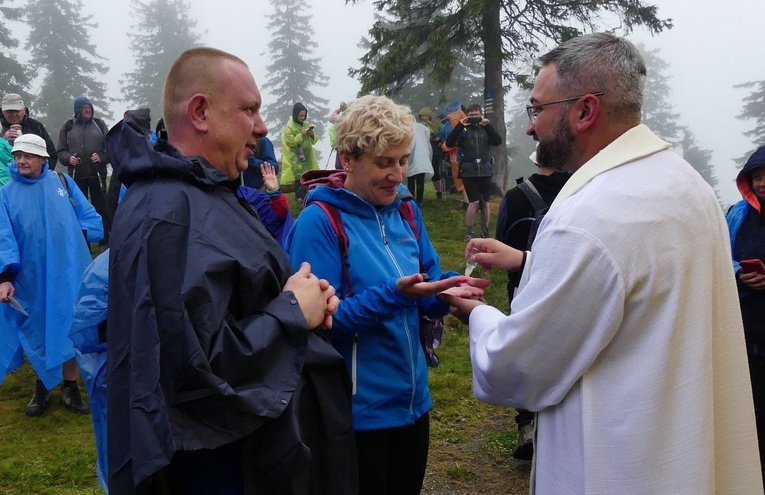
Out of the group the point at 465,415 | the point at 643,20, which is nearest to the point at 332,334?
the point at 465,415

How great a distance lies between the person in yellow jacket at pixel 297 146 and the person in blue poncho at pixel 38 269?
678 centimetres

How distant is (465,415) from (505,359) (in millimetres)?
4151

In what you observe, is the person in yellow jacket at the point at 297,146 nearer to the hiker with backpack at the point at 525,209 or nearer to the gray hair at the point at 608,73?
the hiker with backpack at the point at 525,209

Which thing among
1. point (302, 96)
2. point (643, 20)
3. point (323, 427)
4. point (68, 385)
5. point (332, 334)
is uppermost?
point (302, 96)

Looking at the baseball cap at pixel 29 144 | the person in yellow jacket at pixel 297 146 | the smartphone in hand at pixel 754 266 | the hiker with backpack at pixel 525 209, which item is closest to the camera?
the smartphone in hand at pixel 754 266

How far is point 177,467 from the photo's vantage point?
1.80 metres

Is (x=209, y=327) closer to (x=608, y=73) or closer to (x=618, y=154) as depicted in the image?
(x=618, y=154)

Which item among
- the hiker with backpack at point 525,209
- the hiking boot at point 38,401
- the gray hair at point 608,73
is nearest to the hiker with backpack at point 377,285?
the gray hair at point 608,73

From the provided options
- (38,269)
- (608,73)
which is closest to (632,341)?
(608,73)

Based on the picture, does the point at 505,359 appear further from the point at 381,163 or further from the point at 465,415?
the point at 465,415

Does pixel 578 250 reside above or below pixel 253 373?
above

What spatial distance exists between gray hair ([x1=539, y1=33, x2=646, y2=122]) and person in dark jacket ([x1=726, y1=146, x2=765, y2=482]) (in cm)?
245

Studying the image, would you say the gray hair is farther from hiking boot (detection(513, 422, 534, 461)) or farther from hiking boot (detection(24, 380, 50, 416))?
hiking boot (detection(24, 380, 50, 416))

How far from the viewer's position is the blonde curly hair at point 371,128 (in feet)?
8.68
